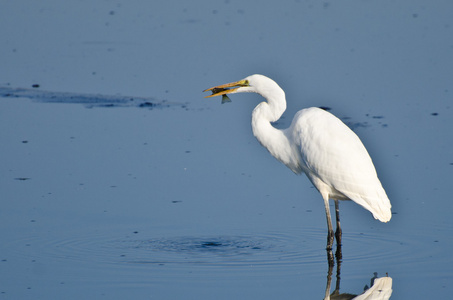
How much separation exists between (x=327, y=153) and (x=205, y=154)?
7.54 feet

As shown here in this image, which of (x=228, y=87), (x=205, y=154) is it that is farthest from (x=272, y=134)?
(x=205, y=154)

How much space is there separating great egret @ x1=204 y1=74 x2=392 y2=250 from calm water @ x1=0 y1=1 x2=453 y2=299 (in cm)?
37

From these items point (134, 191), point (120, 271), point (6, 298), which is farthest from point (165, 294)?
point (134, 191)

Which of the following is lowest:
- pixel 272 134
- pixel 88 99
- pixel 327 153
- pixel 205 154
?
pixel 205 154

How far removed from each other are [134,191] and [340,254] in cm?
213

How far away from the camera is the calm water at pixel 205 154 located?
19.5 ft

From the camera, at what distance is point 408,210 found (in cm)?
722

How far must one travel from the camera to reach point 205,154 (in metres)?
8.65

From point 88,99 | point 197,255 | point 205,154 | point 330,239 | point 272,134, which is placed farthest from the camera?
point 88,99

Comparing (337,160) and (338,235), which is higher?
(337,160)

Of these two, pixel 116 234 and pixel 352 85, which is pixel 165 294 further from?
pixel 352 85

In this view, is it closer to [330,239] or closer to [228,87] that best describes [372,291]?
[330,239]

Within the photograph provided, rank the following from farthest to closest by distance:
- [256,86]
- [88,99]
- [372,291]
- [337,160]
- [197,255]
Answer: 1. [88,99]
2. [256,86]
3. [337,160]
4. [197,255]
5. [372,291]

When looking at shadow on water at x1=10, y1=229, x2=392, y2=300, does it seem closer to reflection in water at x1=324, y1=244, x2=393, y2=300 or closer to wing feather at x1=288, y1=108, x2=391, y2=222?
reflection in water at x1=324, y1=244, x2=393, y2=300
